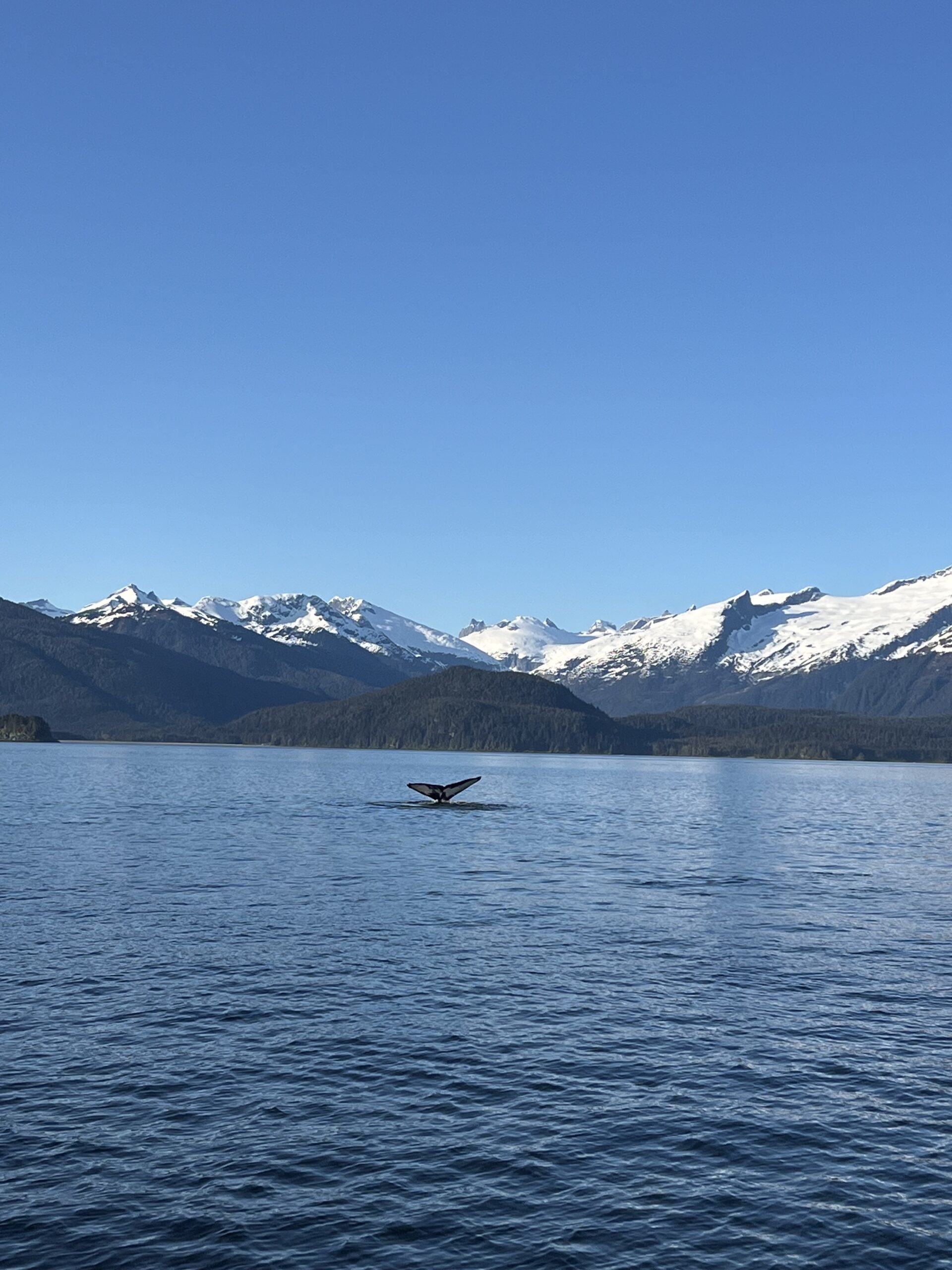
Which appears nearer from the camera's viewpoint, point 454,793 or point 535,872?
point 535,872

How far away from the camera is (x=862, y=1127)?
3191 centimetres

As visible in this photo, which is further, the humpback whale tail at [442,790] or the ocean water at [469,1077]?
the humpback whale tail at [442,790]

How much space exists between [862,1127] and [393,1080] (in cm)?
1355

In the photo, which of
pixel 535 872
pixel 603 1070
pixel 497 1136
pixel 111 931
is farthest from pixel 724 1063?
pixel 535 872

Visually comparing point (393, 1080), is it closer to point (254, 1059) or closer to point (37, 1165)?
point (254, 1059)

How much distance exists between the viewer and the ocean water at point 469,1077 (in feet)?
82.4

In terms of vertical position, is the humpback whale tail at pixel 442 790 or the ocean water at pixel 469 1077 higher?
the humpback whale tail at pixel 442 790

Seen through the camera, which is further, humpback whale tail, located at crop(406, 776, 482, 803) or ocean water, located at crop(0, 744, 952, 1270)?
humpback whale tail, located at crop(406, 776, 482, 803)

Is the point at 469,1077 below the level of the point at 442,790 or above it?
below

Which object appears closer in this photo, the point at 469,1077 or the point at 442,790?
the point at 469,1077

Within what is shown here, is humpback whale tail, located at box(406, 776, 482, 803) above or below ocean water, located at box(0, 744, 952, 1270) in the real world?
above

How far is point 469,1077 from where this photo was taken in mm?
35406

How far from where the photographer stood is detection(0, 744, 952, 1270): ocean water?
25109mm

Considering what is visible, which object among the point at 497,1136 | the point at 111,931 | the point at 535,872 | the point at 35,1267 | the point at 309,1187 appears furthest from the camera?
the point at 535,872
